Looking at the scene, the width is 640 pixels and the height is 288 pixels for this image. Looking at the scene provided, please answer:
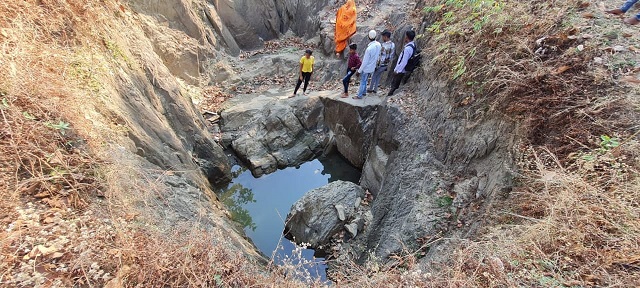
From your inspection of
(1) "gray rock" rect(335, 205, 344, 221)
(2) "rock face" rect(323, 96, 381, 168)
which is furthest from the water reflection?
(2) "rock face" rect(323, 96, 381, 168)

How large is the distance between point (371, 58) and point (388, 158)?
255 centimetres

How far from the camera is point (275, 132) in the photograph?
9.24 meters

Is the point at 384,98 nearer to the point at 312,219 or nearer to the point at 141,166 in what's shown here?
the point at 312,219

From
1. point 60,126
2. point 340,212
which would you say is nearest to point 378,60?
point 340,212

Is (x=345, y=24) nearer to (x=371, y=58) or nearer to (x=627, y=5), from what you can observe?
(x=371, y=58)

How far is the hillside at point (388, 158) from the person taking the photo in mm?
2730

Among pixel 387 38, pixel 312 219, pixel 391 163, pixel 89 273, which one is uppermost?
pixel 387 38

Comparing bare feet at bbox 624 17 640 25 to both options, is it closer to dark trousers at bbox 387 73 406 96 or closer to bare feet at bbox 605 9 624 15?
bare feet at bbox 605 9 624 15

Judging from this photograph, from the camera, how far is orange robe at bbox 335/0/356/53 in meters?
10.4

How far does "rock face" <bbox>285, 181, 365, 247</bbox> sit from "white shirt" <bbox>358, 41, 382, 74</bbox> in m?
3.03

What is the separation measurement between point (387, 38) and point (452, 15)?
1.52 metres

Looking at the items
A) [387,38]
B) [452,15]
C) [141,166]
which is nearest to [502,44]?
[452,15]

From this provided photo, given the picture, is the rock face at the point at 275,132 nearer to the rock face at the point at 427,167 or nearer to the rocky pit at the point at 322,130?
the rocky pit at the point at 322,130

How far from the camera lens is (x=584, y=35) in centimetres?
458
